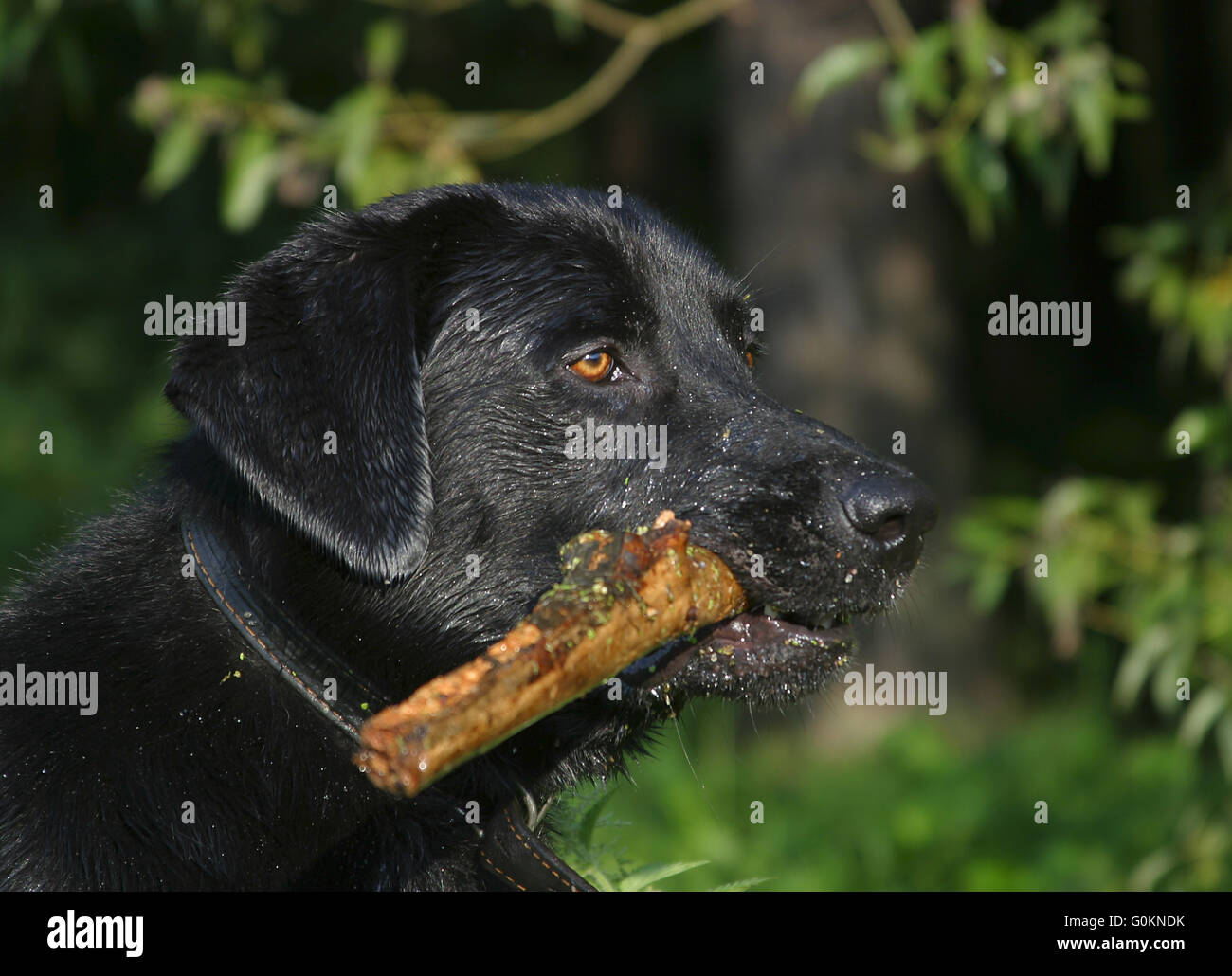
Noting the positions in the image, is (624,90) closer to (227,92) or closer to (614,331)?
(227,92)

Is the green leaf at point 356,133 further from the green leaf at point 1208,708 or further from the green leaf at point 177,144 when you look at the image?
the green leaf at point 1208,708

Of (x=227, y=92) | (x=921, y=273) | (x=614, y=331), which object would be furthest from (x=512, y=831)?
(x=921, y=273)

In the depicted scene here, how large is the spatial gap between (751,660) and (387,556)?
76cm

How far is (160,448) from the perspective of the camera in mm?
3182

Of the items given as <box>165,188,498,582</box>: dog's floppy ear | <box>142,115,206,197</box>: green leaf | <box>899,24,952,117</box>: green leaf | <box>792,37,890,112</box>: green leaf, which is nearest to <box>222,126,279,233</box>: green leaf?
<box>142,115,206,197</box>: green leaf

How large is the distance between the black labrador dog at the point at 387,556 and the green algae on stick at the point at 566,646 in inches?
7.4

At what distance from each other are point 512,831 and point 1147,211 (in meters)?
6.85

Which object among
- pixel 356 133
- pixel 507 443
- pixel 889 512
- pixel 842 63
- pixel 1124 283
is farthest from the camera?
pixel 1124 283

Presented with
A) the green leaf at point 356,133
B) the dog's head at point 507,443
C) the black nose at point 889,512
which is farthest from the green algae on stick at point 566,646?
the green leaf at point 356,133

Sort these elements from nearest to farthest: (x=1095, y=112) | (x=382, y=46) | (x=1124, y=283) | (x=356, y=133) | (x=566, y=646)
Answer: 1. (x=566, y=646)
2. (x=1095, y=112)
3. (x=356, y=133)
4. (x=382, y=46)
5. (x=1124, y=283)

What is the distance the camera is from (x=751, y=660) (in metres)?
2.88

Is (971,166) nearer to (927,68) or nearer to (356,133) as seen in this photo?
(927,68)

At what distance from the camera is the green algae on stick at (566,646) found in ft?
6.78

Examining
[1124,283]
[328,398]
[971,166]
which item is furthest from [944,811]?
[328,398]
